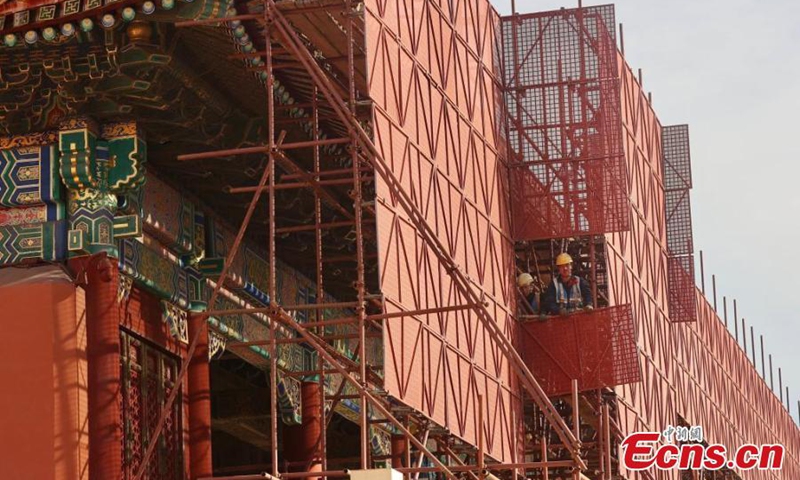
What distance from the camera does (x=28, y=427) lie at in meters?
20.9

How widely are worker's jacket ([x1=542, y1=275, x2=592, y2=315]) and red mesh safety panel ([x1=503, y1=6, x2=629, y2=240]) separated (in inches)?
34.9

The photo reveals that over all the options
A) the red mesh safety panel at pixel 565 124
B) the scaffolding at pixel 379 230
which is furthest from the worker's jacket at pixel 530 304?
the scaffolding at pixel 379 230

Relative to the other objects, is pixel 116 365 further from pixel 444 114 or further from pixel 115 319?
pixel 444 114

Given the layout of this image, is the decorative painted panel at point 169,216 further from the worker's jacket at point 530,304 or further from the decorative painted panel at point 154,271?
the worker's jacket at point 530,304

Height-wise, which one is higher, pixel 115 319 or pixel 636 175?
pixel 636 175

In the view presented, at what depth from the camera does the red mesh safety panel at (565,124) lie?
33.9m

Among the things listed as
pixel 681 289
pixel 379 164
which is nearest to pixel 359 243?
pixel 379 164

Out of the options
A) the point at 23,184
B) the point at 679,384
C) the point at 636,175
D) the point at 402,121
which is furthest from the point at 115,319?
the point at 679,384

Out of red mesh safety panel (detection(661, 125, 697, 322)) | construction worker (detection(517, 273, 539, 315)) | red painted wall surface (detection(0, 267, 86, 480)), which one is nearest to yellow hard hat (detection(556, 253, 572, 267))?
construction worker (detection(517, 273, 539, 315))

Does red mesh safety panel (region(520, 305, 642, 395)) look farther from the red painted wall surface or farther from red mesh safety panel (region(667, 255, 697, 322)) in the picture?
the red painted wall surface

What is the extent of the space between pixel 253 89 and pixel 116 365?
13.1ft

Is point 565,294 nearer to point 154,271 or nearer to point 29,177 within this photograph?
point 154,271

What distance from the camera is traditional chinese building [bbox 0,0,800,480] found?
2131cm

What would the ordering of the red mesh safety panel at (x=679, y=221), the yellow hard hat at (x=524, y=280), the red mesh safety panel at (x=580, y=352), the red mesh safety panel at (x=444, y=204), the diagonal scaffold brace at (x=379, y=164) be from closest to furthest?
the diagonal scaffold brace at (x=379, y=164)
the red mesh safety panel at (x=444, y=204)
the red mesh safety panel at (x=580, y=352)
the yellow hard hat at (x=524, y=280)
the red mesh safety panel at (x=679, y=221)
